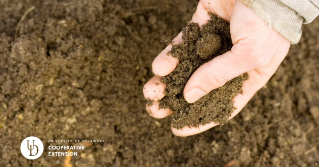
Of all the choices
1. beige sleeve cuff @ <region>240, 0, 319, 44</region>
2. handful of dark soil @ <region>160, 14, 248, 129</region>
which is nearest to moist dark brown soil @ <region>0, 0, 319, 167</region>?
handful of dark soil @ <region>160, 14, 248, 129</region>

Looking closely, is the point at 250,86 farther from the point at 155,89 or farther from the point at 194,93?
the point at 155,89

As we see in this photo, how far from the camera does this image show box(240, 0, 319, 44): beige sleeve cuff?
5.91ft

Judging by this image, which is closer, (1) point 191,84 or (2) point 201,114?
(1) point 191,84

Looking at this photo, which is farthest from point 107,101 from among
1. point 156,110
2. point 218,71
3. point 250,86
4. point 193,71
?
point 250,86

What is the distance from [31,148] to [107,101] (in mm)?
773

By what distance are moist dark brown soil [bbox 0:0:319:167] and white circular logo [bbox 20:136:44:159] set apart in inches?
1.8

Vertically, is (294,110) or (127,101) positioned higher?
(127,101)

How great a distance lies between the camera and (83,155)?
243cm

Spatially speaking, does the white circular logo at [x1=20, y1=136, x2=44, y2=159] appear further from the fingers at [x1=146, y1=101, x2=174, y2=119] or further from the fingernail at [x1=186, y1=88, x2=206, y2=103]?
the fingernail at [x1=186, y1=88, x2=206, y2=103]

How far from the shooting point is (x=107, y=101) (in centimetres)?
254

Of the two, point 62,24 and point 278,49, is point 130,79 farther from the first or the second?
point 278,49

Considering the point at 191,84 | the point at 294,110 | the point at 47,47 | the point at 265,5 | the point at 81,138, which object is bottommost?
the point at 294,110

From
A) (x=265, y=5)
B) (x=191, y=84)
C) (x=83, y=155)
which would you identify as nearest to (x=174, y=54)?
(x=191, y=84)

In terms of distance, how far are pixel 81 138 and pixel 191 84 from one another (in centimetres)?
127
